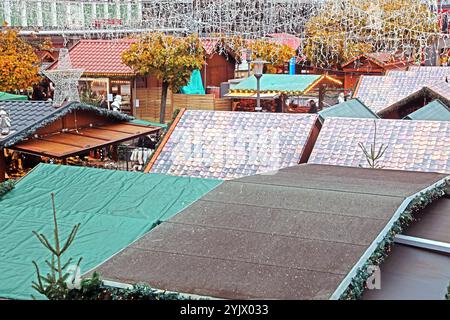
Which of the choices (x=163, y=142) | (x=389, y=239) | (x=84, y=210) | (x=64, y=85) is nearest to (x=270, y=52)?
(x=64, y=85)

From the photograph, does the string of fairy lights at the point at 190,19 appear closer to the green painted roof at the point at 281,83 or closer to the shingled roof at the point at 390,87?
the shingled roof at the point at 390,87

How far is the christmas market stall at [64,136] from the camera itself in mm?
11594

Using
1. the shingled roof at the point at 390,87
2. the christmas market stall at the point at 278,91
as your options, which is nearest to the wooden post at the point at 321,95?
the christmas market stall at the point at 278,91

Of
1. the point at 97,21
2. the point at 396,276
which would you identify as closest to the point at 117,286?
the point at 396,276

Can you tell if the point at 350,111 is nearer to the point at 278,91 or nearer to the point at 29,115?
the point at 29,115

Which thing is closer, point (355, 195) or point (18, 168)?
point (355, 195)

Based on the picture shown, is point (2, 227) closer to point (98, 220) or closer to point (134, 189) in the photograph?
point (98, 220)

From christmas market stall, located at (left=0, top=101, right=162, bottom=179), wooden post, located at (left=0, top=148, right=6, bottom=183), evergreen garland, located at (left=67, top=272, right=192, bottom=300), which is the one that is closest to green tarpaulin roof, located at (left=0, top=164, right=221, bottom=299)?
evergreen garland, located at (left=67, top=272, right=192, bottom=300)

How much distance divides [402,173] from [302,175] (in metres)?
1.34

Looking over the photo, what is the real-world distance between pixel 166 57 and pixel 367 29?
7.10 m

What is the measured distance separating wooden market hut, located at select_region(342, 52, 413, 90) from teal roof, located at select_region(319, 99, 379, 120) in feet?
46.6

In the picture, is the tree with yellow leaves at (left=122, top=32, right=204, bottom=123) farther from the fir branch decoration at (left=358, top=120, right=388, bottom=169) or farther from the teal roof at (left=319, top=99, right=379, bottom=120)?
the fir branch decoration at (left=358, top=120, right=388, bottom=169)

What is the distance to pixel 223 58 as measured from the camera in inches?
1128

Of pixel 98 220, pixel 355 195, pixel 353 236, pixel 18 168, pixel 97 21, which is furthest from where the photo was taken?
pixel 97 21
